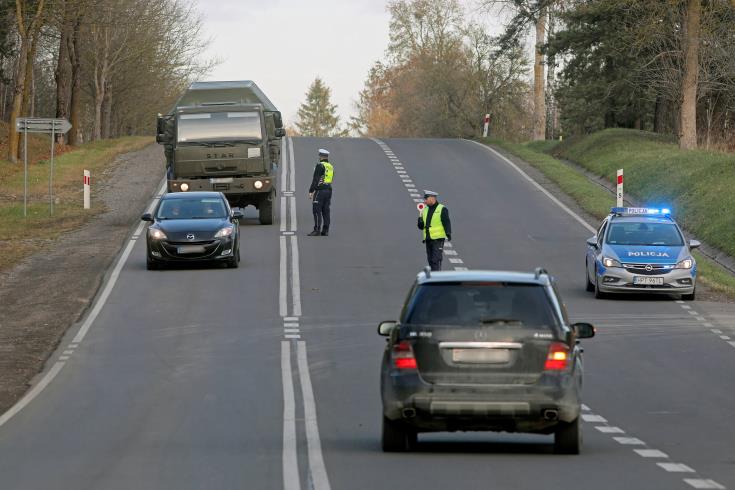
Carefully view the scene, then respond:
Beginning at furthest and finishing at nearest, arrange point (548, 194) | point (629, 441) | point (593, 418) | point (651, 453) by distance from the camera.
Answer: point (548, 194), point (593, 418), point (629, 441), point (651, 453)

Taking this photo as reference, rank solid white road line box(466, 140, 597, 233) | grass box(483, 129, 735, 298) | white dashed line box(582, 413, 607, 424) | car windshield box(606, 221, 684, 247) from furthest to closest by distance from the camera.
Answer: solid white road line box(466, 140, 597, 233) < grass box(483, 129, 735, 298) < car windshield box(606, 221, 684, 247) < white dashed line box(582, 413, 607, 424)

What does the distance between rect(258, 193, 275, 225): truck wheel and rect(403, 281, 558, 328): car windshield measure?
2563cm

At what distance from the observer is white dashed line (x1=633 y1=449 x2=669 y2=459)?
12.2 m

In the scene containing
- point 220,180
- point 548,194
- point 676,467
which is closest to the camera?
point 676,467

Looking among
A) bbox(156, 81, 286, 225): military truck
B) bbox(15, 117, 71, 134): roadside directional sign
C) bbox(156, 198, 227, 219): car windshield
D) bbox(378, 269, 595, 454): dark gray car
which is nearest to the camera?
bbox(378, 269, 595, 454): dark gray car

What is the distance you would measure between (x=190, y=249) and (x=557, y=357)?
18.4m

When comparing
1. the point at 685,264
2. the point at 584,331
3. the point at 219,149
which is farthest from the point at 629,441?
the point at 219,149

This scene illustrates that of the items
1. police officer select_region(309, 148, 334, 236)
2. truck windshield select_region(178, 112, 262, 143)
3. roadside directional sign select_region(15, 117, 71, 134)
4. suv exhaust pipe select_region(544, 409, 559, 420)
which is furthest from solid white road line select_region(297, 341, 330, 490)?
roadside directional sign select_region(15, 117, 71, 134)

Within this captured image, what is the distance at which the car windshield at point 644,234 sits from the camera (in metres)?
28.0

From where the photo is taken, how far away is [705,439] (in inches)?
525

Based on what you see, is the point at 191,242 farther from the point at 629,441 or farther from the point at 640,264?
the point at 629,441

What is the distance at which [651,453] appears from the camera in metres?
12.4

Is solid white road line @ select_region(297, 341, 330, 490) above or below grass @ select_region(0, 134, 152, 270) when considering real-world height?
below

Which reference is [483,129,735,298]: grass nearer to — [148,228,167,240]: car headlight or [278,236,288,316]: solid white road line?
[278,236,288,316]: solid white road line
